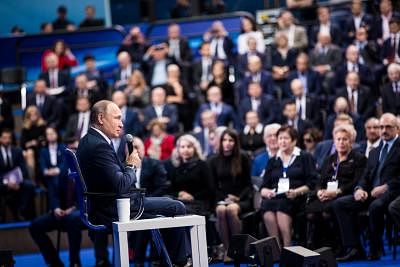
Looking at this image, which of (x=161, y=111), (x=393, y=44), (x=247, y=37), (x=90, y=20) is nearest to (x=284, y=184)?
(x=161, y=111)

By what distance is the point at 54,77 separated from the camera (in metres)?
15.2

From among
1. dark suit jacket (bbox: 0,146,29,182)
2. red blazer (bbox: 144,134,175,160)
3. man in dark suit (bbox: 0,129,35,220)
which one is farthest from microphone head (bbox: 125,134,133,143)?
dark suit jacket (bbox: 0,146,29,182)

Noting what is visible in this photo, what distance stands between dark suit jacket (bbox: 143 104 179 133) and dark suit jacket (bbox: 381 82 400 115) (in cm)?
Result: 321

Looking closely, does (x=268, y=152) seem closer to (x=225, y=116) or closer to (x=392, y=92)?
(x=392, y=92)

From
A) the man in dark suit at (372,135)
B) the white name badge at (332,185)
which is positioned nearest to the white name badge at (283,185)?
the white name badge at (332,185)

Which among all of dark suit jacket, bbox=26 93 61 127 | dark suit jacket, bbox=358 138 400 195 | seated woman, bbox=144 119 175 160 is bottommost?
dark suit jacket, bbox=358 138 400 195

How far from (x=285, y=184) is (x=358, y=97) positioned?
3.79 metres

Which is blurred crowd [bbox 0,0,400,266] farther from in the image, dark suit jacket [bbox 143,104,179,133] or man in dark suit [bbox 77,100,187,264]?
man in dark suit [bbox 77,100,187,264]

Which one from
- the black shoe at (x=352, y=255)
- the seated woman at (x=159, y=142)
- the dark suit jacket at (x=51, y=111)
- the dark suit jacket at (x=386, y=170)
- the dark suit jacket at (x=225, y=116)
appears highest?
the dark suit jacket at (x=51, y=111)

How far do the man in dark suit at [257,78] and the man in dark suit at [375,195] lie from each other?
16.5ft

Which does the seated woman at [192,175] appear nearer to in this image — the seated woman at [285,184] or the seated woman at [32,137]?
the seated woman at [285,184]

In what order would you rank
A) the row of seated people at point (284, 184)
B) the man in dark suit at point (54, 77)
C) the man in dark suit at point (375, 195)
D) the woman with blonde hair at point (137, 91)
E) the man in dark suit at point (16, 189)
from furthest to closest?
1. the man in dark suit at point (54, 77)
2. the woman with blonde hair at point (137, 91)
3. the man in dark suit at point (16, 189)
4. the row of seated people at point (284, 184)
5. the man in dark suit at point (375, 195)

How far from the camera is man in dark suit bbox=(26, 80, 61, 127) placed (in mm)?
14438

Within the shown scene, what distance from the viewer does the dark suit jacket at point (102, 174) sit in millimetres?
6621
